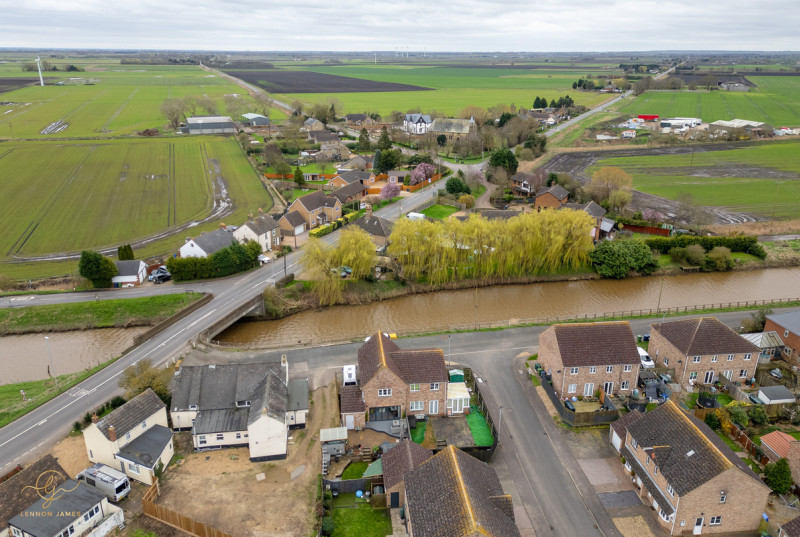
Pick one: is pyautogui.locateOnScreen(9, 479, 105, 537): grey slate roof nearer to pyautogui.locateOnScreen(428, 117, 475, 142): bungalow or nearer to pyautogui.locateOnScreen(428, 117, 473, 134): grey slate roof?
pyautogui.locateOnScreen(428, 117, 475, 142): bungalow

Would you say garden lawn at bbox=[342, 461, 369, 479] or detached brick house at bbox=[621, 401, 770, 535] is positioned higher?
detached brick house at bbox=[621, 401, 770, 535]

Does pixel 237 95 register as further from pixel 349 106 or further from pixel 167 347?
pixel 167 347

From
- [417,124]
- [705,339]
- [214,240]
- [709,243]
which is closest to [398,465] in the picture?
[705,339]

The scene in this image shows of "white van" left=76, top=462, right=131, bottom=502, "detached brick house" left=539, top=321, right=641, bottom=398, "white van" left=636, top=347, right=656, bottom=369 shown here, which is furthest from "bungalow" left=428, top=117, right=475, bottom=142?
"white van" left=76, top=462, right=131, bottom=502

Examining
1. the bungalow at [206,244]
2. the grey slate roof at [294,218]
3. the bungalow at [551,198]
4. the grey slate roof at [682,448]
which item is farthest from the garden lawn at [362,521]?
the bungalow at [551,198]

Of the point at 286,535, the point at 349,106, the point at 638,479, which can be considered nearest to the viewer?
the point at 286,535

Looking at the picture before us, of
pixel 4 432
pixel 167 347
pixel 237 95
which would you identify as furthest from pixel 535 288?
pixel 237 95

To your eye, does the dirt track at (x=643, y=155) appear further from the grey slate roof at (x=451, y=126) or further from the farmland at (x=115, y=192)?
the farmland at (x=115, y=192)
